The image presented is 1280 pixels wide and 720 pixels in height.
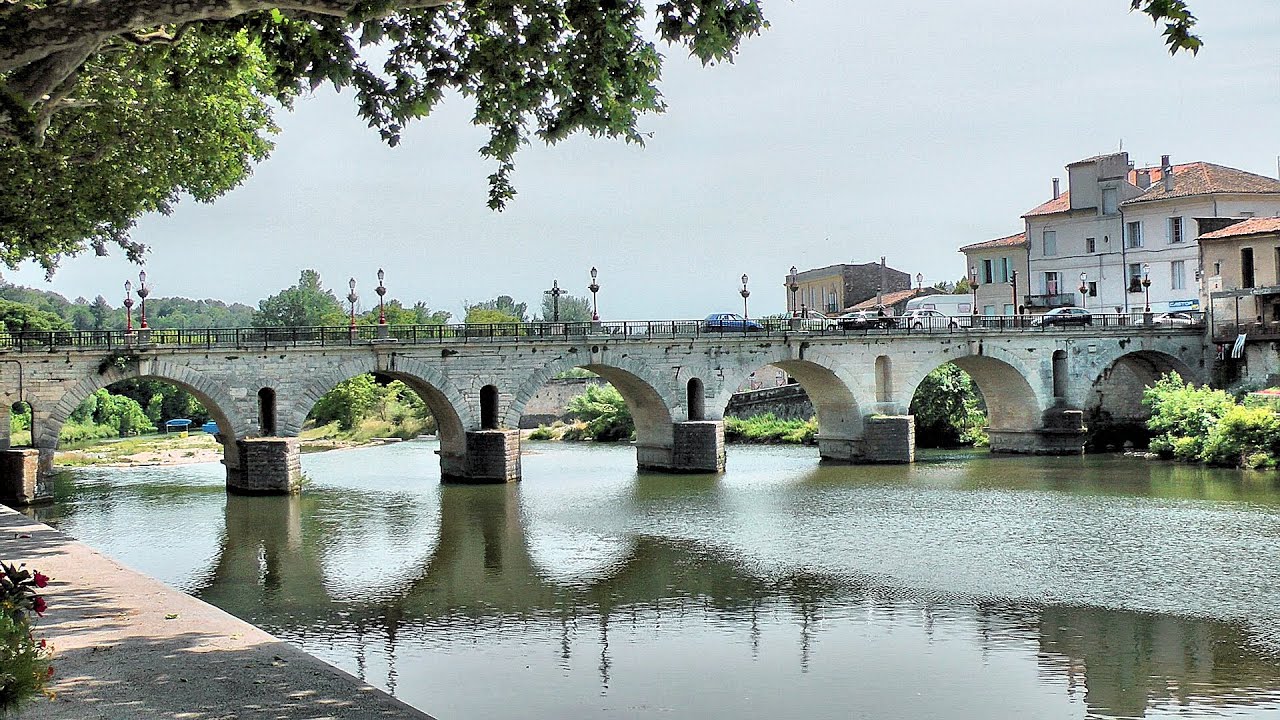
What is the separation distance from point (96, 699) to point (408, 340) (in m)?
33.6

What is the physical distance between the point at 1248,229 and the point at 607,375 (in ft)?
91.0

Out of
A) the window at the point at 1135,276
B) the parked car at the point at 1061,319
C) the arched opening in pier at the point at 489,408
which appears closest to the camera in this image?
the arched opening in pier at the point at 489,408

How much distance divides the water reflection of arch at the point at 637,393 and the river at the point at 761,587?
3.54 meters

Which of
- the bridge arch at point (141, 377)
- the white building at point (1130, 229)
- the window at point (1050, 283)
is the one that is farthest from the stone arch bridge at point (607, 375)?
the window at point (1050, 283)

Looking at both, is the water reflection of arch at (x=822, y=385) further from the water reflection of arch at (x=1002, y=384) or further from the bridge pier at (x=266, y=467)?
the bridge pier at (x=266, y=467)

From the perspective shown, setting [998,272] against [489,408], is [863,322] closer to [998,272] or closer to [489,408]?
[489,408]

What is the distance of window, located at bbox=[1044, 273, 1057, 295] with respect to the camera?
69.0 m

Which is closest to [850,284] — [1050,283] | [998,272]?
[998,272]

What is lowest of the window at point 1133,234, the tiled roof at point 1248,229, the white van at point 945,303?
the white van at point 945,303

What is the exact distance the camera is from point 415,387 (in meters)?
47.2

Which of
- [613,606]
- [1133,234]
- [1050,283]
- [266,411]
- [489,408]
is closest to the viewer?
[613,606]

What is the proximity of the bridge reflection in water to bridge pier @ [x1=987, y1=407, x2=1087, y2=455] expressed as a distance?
28.6 meters

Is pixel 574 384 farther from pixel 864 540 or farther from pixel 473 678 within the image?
pixel 473 678

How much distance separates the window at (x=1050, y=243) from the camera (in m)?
68.7
